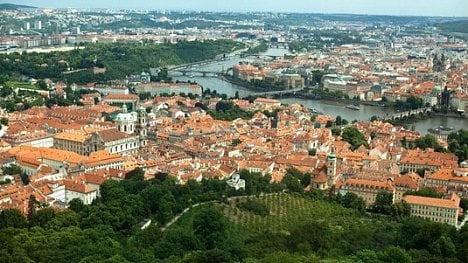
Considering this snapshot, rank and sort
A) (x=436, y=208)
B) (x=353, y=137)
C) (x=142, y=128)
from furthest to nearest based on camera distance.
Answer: (x=353, y=137) → (x=142, y=128) → (x=436, y=208)

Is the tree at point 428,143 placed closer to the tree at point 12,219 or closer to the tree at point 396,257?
the tree at point 396,257

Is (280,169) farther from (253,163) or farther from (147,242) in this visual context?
(147,242)

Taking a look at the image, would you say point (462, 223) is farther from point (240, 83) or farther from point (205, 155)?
point (240, 83)

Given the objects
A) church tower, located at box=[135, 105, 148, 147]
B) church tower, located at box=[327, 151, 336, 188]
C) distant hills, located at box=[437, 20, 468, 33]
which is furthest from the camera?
distant hills, located at box=[437, 20, 468, 33]

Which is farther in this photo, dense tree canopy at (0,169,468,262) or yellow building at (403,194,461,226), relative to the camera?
yellow building at (403,194,461,226)

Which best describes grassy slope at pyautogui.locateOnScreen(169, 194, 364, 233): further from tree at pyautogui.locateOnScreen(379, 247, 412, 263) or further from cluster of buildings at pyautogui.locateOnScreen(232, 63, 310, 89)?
cluster of buildings at pyautogui.locateOnScreen(232, 63, 310, 89)

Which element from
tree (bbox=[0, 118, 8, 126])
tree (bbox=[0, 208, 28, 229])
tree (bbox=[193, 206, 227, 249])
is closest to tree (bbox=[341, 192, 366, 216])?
tree (bbox=[193, 206, 227, 249])

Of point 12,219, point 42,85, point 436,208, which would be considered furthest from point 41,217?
point 42,85
